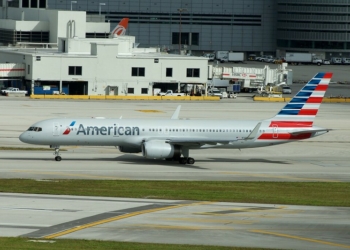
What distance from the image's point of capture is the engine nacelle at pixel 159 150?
62.0 meters

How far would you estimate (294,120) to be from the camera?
67.2m

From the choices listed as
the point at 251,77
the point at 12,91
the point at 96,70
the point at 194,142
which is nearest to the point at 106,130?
the point at 194,142

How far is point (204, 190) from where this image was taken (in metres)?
51.3

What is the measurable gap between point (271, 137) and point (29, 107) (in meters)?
45.3

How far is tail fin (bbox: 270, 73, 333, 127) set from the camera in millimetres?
67062

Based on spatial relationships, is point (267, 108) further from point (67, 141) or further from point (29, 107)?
point (67, 141)

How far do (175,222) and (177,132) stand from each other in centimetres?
2506

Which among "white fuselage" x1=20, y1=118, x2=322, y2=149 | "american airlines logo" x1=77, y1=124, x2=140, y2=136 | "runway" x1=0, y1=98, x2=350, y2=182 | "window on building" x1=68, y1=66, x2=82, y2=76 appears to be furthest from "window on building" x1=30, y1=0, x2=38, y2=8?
"american airlines logo" x1=77, y1=124, x2=140, y2=136

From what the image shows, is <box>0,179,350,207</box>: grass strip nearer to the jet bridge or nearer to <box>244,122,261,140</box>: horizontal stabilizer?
<box>244,122,261,140</box>: horizontal stabilizer

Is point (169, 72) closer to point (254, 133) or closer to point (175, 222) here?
point (254, 133)

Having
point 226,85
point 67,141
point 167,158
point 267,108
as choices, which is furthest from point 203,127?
point 226,85

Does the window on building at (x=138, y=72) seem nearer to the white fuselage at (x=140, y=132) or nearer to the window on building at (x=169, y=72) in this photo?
the window on building at (x=169, y=72)

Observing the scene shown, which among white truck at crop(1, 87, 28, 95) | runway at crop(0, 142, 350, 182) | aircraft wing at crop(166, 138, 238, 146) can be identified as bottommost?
runway at crop(0, 142, 350, 182)

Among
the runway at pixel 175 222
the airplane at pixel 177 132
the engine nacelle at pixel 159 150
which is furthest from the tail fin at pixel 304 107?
the runway at pixel 175 222
